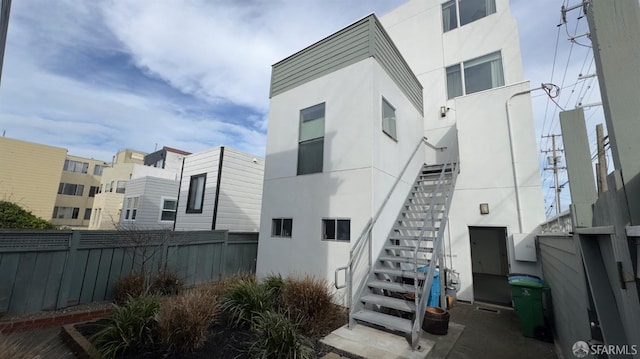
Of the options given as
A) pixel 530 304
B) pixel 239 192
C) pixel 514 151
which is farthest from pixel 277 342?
pixel 239 192

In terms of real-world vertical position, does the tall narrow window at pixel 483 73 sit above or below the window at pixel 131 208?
above

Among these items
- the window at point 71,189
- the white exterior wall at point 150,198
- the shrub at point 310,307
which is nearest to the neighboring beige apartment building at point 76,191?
the window at point 71,189

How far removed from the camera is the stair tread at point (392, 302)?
421 cm

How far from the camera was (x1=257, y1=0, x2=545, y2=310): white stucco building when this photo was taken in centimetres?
584

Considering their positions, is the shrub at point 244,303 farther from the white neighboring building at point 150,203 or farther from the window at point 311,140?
the white neighboring building at point 150,203

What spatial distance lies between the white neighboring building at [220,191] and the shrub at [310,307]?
21.1 ft

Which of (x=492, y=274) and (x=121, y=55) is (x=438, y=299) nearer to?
(x=492, y=274)

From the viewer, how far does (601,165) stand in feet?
9.24

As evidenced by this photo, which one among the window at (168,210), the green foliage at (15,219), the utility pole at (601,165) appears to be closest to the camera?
the utility pole at (601,165)

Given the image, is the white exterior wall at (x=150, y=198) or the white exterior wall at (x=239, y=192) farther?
the white exterior wall at (x=150, y=198)

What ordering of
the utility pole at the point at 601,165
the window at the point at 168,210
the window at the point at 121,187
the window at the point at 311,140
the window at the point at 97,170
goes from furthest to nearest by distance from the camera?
the window at the point at 97,170 < the window at the point at 121,187 < the window at the point at 168,210 < the window at the point at 311,140 < the utility pole at the point at 601,165

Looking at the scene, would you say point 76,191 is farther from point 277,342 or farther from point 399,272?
point 399,272

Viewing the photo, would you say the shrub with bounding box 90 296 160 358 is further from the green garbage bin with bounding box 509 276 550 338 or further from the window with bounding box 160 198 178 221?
the window with bounding box 160 198 178 221

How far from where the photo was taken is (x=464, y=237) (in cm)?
736
